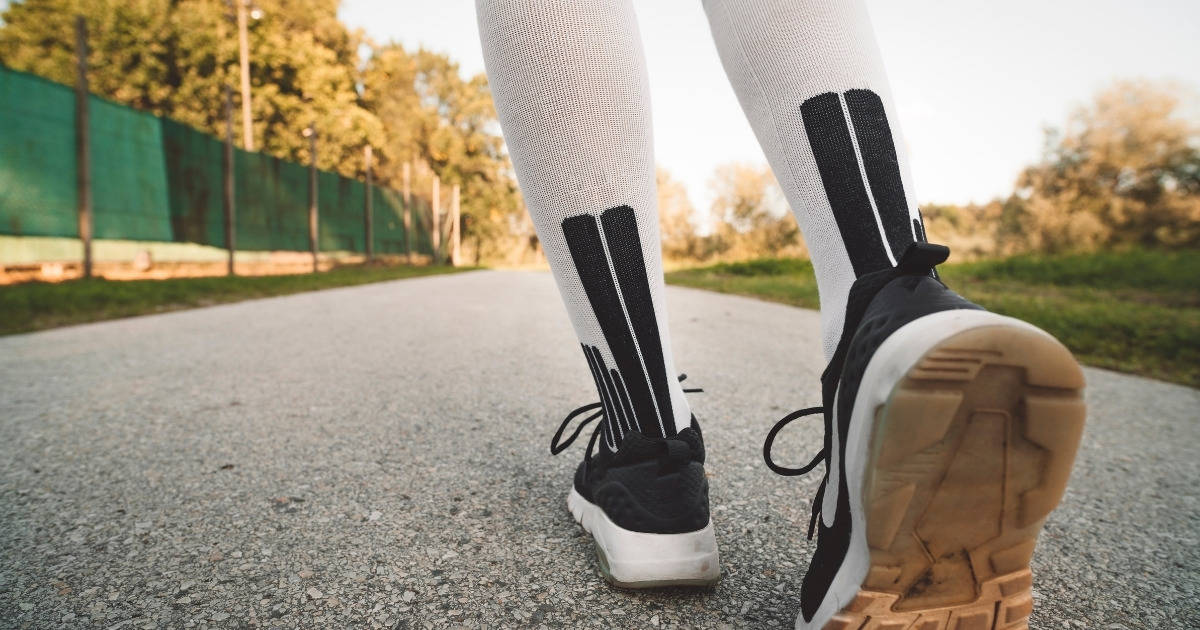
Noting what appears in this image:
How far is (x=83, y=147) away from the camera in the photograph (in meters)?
5.03

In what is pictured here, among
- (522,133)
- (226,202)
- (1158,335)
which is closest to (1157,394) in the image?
(1158,335)

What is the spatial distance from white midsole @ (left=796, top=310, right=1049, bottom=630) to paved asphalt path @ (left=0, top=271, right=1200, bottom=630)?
0.16 m

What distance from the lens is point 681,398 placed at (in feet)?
2.48

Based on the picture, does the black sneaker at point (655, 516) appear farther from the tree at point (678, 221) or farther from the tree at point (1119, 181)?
the tree at point (678, 221)

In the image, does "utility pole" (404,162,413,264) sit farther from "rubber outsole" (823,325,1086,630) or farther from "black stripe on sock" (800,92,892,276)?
"rubber outsole" (823,325,1086,630)

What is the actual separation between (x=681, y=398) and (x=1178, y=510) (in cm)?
92

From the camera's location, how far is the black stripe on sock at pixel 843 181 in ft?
2.16

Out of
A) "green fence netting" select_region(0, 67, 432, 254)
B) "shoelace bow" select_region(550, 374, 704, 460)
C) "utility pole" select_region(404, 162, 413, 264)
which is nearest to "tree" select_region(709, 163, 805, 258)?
"utility pole" select_region(404, 162, 413, 264)

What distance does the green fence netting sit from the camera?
4.62 metres

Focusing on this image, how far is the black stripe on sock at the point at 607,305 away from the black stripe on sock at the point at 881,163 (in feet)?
0.97

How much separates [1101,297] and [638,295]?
7.10 m

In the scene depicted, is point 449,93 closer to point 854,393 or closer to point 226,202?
point 226,202

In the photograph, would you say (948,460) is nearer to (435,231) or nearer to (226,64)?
(435,231)

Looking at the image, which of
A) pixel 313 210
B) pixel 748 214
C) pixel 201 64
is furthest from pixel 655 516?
pixel 748 214
